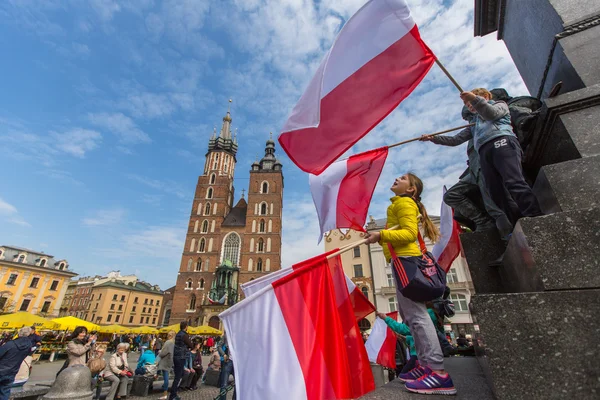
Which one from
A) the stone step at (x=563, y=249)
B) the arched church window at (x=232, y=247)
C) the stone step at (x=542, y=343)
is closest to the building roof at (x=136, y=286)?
the arched church window at (x=232, y=247)

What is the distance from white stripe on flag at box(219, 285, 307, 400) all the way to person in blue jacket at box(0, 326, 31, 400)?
5.01m

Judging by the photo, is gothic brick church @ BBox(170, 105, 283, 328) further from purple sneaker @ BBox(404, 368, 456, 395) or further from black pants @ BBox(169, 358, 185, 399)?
purple sneaker @ BBox(404, 368, 456, 395)

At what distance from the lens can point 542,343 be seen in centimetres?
122

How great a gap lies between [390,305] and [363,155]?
71.0 ft

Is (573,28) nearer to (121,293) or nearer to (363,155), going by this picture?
(363,155)

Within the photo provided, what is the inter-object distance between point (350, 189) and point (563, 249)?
2221 mm

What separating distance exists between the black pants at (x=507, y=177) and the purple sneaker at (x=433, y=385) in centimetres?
113

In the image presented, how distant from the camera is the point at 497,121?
220 cm

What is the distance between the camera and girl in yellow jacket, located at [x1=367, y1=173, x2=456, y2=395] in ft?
5.49

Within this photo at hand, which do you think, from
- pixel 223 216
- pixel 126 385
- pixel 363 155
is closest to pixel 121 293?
pixel 223 216

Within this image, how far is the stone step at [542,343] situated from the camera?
115 centimetres

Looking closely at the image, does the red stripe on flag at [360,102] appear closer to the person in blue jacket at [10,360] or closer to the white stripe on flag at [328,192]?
the white stripe on flag at [328,192]


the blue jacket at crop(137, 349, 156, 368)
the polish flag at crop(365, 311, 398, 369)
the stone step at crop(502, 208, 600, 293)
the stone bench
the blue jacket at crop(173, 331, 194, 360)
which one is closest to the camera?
the stone step at crop(502, 208, 600, 293)

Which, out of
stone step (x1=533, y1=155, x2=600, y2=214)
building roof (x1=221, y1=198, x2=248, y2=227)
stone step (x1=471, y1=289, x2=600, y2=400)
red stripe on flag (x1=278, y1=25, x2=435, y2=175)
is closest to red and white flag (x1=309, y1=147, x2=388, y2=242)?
red stripe on flag (x1=278, y1=25, x2=435, y2=175)
